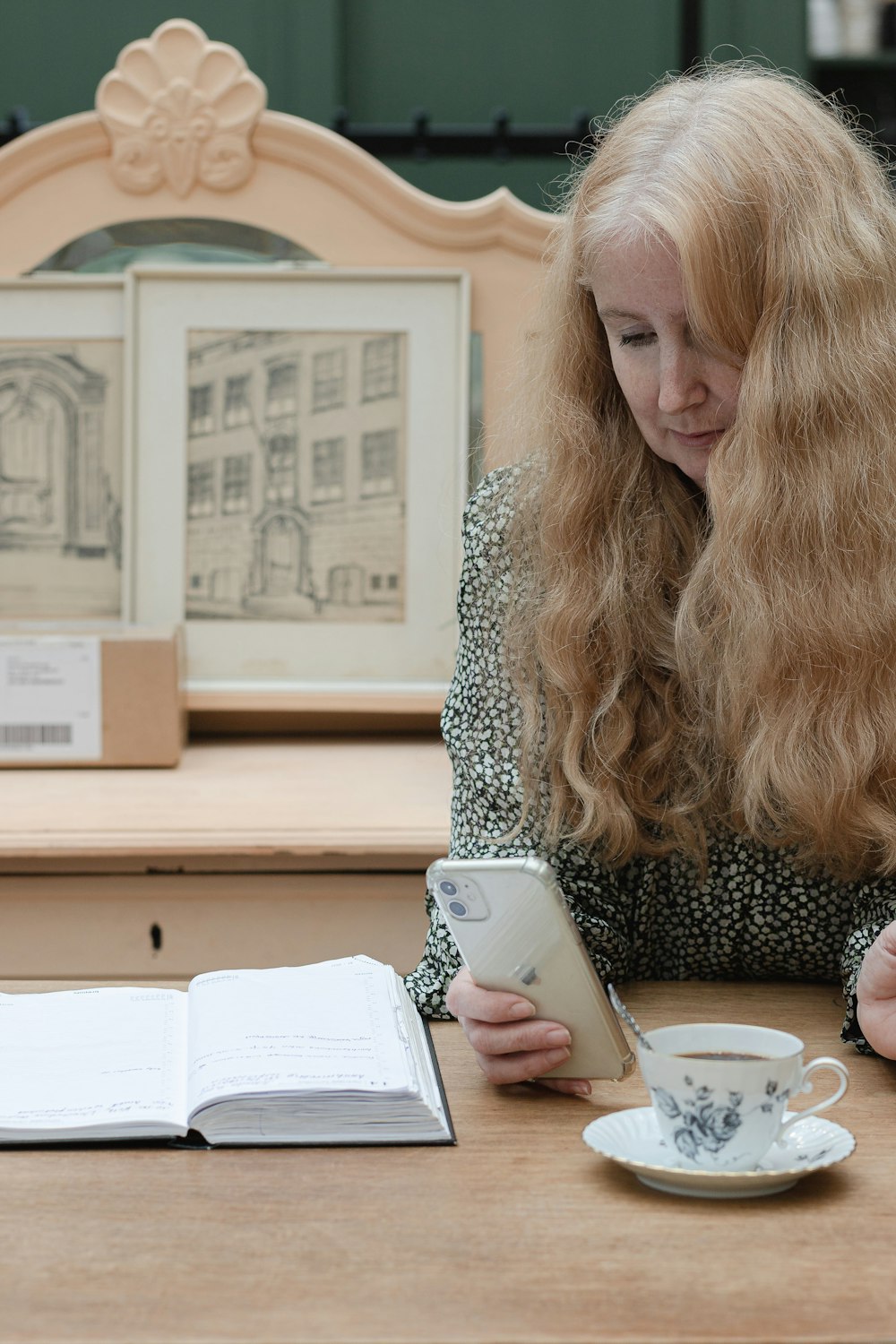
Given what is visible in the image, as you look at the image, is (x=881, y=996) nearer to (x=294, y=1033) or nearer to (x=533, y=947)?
(x=533, y=947)

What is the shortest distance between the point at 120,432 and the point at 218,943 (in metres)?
0.84

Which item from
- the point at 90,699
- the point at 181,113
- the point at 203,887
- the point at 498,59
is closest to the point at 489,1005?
the point at 203,887

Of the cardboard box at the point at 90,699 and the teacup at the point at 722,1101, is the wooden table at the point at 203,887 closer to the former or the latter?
the cardboard box at the point at 90,699

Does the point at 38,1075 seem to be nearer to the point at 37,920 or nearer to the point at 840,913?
the point at 840,913

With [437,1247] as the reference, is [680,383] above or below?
above

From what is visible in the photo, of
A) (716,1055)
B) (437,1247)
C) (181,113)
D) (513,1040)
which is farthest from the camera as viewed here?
(181,113)

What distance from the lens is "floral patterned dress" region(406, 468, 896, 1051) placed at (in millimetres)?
1108

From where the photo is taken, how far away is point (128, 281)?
2.08 meters

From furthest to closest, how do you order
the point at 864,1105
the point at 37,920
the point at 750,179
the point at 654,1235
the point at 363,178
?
the point at 363,178 → the point at 37,920 → the point at 750,179 → the point at 864,1105 → the point at 654,1235

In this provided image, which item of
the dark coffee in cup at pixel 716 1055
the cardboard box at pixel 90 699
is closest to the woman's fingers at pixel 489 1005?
the dark coffee in cup at pixel 716 1055

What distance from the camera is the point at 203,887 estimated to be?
1637 mm

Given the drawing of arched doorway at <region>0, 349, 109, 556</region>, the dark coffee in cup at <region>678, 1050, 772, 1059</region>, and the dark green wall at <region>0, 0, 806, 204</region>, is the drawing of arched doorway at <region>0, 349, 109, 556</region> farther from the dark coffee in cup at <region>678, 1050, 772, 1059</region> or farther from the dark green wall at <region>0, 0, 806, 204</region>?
the dark coffee in cup at <region>678, 1050, 772, 1059</region>

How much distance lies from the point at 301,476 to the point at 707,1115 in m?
1.52

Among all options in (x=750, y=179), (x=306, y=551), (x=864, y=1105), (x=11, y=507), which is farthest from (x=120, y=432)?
(x=864, y=1105)
